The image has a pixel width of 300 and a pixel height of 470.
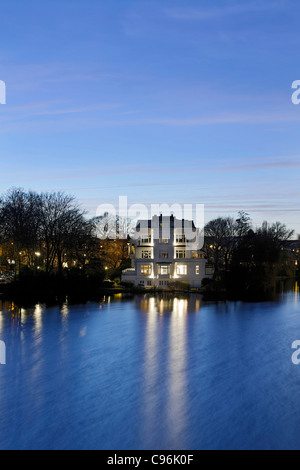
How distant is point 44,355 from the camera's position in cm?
2541

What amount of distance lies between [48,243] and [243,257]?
29859mm

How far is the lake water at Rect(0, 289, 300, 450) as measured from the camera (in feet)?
49.9

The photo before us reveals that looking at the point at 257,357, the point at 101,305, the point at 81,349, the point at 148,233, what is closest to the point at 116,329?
the point at 81,349

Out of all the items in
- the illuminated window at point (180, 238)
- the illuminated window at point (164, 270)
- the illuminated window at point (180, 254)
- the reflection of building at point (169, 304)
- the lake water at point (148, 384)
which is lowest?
the lake water at point (148, 384)

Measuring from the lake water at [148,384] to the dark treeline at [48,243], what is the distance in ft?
67.2

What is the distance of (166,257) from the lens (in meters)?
66.5

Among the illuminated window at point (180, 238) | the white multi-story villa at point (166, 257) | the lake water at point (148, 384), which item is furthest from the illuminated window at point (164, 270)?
the lake water at point (148, 384)

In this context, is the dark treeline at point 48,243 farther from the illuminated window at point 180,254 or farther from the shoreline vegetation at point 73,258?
the illuminated window at point 180,254

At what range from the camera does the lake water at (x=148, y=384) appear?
15219 millimetres

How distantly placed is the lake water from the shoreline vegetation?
64.6 ft

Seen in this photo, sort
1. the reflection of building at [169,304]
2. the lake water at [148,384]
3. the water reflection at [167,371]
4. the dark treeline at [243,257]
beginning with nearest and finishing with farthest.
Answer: the lake water at [148,384] → the water reflection at [167,371] → the reflection of building at [169,304] → the dark treeline at [243,257]

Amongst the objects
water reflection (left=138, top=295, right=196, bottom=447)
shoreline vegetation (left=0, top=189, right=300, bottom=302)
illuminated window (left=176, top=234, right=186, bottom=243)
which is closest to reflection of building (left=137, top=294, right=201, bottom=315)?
water reflection (left=138, top=295, right=196, bottom=447)
